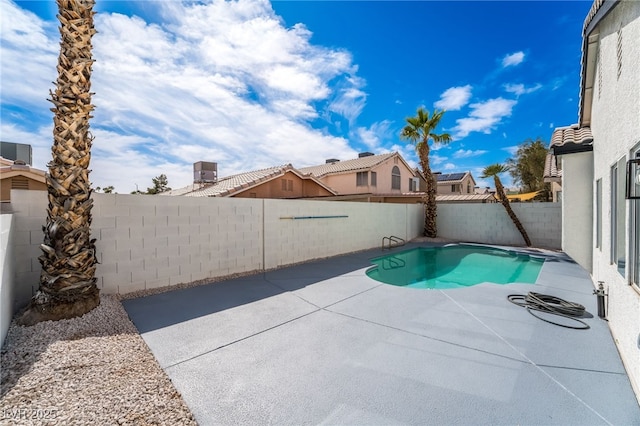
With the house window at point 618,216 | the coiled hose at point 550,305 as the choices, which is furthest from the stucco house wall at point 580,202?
the house window at point 618,216

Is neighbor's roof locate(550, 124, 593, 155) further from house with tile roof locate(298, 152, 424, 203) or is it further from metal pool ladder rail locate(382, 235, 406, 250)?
house with tile roof locate(298, 152, 424, 203)

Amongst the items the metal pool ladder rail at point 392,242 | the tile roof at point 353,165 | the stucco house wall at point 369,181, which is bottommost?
the metal pool ladder rail at point 392,242

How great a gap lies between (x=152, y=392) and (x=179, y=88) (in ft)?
30.6

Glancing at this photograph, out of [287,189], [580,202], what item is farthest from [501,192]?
[287,189]

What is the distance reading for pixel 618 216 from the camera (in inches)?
147

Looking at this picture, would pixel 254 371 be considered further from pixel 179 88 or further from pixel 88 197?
pixel 179 88

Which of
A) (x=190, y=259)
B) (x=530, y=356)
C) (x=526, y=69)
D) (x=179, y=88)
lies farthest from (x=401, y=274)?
(x=526, y=69)

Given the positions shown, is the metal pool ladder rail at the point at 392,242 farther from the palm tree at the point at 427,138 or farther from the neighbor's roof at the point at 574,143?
the neighbor's roof at the point at 574,143

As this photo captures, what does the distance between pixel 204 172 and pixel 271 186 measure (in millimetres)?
6114

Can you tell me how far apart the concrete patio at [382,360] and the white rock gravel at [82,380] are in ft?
0.73

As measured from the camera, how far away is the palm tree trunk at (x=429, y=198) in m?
15.9

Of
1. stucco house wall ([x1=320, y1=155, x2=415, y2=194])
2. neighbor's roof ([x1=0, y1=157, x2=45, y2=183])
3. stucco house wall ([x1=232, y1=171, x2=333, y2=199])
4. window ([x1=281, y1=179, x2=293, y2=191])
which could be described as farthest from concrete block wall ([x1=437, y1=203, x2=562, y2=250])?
neighbor's roof ([x1=0, y1=157, x2=45, y2=183])

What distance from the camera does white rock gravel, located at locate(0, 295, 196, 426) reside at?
2.31 meters

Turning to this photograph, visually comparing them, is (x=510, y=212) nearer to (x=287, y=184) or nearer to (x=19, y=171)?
(x=287, y=184)
